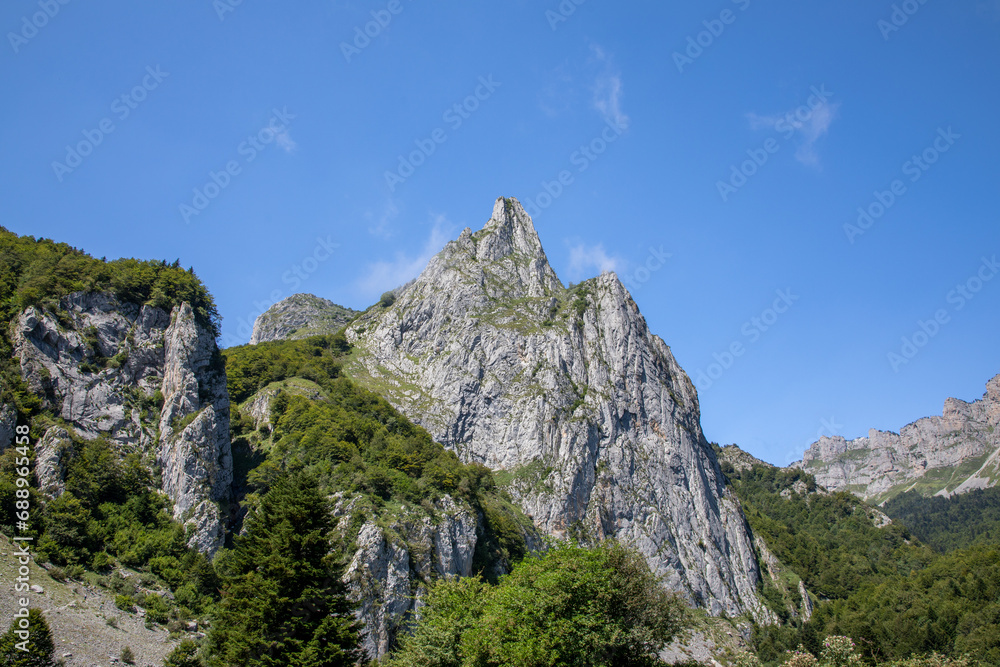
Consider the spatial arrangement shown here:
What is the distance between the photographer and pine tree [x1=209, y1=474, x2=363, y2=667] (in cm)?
3023

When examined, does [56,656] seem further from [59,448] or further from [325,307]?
[325,307]

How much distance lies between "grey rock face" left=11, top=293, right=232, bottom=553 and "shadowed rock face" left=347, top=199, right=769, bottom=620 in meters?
45.2

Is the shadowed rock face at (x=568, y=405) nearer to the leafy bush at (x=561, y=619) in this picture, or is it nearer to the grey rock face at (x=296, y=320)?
the grey rock face at (x=296, y=320)

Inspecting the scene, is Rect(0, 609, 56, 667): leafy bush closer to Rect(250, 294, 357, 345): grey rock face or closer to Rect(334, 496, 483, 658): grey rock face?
Rect(334, 496, 483, 658): grey rock face

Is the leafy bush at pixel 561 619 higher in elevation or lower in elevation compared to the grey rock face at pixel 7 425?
lower

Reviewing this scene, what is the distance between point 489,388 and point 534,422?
11884 millimetres

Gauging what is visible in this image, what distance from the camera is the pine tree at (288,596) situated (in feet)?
99.2

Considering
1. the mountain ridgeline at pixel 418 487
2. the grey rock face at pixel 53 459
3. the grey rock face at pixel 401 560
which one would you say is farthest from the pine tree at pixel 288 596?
the grey rock face at pixel 53 459

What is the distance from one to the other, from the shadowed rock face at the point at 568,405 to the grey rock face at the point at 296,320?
36.4 metres

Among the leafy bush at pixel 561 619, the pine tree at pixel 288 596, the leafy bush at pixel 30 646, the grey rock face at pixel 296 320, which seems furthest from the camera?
the grey rock face at pixel 296 320

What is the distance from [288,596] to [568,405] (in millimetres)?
80626

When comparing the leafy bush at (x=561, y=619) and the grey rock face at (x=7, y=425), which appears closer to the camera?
Result: the leafy bush at (x=561, y=619)

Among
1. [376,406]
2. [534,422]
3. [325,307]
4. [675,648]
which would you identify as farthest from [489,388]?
[325,307]

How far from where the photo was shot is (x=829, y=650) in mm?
29891
